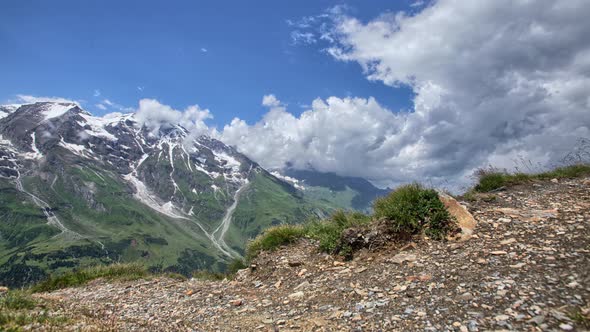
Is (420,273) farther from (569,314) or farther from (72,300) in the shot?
(72,300)

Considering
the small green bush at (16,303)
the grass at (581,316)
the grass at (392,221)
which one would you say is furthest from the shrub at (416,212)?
the small green bush at (16,303)

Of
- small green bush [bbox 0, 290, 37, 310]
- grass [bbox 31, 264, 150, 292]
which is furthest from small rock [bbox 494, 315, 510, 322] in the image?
grass [bbox 31, 264, 150, 292]

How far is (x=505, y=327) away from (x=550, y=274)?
229 cm

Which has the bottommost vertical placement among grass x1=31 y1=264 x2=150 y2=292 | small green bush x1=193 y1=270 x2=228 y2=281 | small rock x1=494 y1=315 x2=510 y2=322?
grass x1=31 y1=264 x2=150 y2=292

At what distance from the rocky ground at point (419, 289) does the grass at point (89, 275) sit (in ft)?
11.4

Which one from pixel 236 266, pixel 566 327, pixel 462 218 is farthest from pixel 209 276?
pixel 566 327

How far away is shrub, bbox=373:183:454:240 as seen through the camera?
39.7ft

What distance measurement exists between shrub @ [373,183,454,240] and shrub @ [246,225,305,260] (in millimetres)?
4277

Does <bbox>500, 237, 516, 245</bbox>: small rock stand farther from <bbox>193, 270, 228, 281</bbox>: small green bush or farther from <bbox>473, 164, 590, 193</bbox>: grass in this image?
<bbox>193, 270, 228, 281</bbox>: small green bush

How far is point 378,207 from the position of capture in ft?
45.8

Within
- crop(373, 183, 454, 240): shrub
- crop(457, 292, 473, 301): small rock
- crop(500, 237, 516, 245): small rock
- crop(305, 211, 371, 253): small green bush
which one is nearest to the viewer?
crop(457, 292, 473, 301): small rock

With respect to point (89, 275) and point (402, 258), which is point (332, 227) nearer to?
point (402, 258)

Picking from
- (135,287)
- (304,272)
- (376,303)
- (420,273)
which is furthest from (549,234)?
(135,287)

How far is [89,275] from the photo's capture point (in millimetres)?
18594
